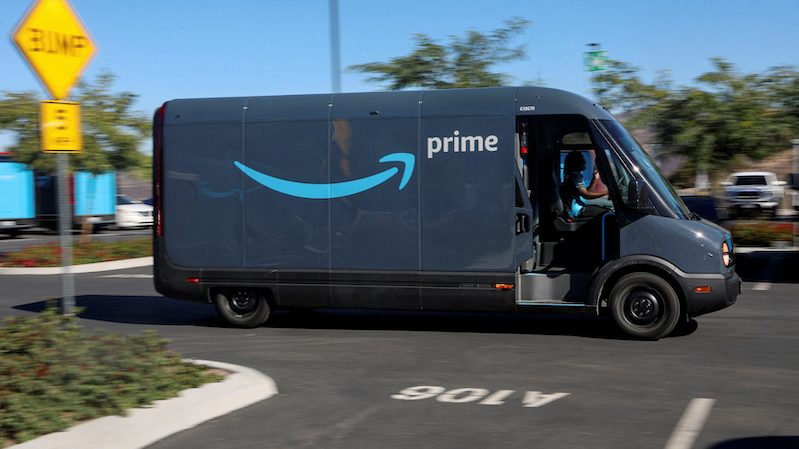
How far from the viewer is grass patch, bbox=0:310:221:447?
6.34 meters

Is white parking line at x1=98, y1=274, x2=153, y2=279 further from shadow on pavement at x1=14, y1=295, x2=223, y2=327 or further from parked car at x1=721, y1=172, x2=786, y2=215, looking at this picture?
parked car at x1=721, y1=172, x2=786, y2=215

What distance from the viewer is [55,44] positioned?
25.9ft

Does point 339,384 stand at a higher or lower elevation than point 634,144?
lower

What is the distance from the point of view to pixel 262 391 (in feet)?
26.3

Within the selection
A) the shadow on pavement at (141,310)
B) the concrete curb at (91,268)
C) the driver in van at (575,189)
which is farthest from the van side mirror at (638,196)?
the concrete curb at (91,268)

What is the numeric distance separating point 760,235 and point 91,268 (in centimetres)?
1671

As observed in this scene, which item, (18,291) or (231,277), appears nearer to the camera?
(231,277)

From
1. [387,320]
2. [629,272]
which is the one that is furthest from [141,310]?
[629,272]

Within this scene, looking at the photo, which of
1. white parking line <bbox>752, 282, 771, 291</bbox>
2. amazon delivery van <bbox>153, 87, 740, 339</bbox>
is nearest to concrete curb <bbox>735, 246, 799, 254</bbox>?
white parking line <bbox>752, 282, 771, 291</bbox>

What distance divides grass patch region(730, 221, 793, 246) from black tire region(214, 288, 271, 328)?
16696 mm

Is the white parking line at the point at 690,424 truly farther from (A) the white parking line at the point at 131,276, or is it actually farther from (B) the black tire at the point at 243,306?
(A) the white parking line at the point at 131,276

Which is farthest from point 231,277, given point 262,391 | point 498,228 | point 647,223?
point 647,223

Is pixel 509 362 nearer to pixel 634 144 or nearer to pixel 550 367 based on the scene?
pixel 550 367

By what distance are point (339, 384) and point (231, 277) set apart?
156 inches
